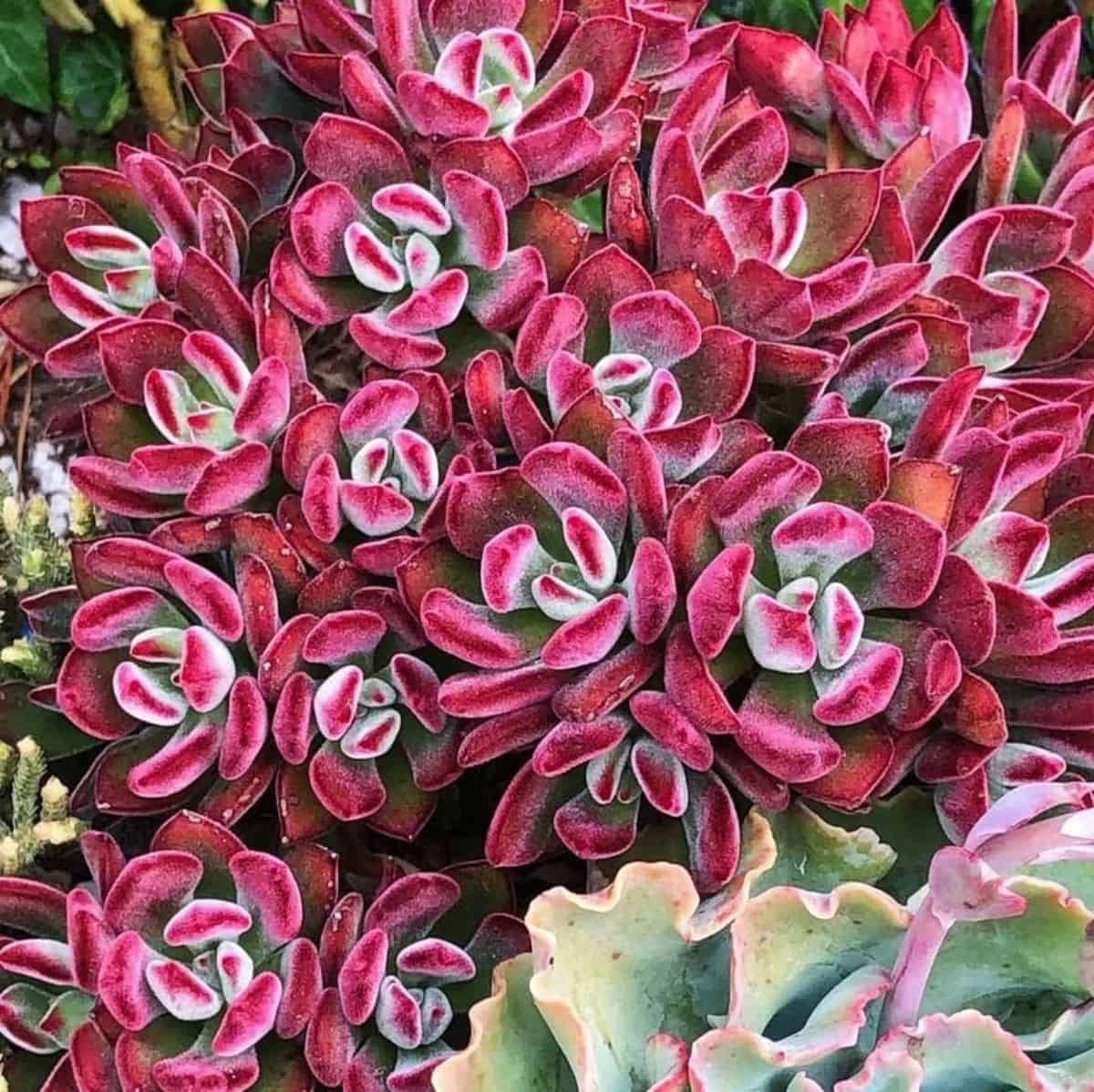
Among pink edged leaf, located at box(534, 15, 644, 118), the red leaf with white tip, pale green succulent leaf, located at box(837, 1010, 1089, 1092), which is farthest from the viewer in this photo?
pink edged leaf, located at box(534, 15, 644, 118)

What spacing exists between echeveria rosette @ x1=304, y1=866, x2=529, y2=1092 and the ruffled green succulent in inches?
2.5

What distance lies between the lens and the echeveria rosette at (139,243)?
0.84m

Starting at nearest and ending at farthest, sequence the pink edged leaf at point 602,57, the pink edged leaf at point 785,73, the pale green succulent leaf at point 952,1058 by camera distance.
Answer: the pale green succulent leaf at point 952,1058 → the pink edged leaf at point 602,57 → the pink edged leaf at point 785,73

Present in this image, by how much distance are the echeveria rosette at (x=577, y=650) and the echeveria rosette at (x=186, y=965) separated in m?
0.13

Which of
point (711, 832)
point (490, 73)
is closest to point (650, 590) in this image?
point (711, 832)

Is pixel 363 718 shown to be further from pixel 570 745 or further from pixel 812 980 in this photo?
pixel 812 980

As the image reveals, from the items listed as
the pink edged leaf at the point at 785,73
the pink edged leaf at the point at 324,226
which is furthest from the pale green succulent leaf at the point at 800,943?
Result: the pink edged leaf at the point at 785,73

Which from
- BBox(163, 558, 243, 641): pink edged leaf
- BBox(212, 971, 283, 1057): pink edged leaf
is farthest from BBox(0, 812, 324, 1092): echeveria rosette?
BBox(163, 558, 243, 641): pink edged leaf

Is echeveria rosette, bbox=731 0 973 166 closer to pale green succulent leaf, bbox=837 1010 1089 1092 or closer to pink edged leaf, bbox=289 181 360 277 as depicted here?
pink edged leaf, bbox=289 181 360 277

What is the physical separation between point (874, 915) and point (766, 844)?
0.07 meters

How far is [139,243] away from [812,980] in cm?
60

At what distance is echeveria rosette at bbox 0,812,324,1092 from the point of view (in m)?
0.72

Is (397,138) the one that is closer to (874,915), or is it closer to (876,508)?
(876,508)

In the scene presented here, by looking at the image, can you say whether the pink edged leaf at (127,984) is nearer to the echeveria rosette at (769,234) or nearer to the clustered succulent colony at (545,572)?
the clustered succulent colony at (545,572)
